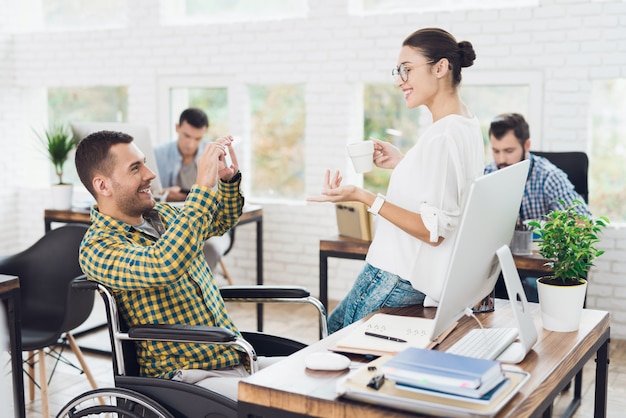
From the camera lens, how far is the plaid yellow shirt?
6.64ft

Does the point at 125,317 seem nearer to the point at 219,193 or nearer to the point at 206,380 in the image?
the point at 206,380

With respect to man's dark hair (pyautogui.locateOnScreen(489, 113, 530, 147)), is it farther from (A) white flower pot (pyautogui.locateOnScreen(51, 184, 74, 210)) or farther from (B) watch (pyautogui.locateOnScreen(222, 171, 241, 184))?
(A) white flower pot (pyautogui.locateOnScreen(51, 184, 74, 210))

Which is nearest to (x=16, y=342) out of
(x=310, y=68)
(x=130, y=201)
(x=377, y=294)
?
(x=130, y=201)

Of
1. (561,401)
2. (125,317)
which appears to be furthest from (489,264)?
(561,401)

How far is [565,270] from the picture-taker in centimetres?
202

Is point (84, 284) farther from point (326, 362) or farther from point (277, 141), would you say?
point (277, 141)

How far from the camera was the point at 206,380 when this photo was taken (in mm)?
2068

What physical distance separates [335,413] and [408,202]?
78cm

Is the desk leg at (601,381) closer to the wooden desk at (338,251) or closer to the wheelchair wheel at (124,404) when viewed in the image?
the wheelchair wheel at (124,404)

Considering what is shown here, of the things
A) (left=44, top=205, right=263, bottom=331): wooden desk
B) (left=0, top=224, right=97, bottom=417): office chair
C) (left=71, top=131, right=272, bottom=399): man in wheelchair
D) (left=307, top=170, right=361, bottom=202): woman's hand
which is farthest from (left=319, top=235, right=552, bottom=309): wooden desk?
(left=307, top=170, right=361, bottom=202): woman's hand

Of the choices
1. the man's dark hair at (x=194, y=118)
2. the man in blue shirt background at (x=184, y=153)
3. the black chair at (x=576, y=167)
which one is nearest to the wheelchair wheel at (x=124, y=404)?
the black chair at (x=576, y=167)

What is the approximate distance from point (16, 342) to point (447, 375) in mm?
1702

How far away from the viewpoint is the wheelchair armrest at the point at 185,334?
78.2 inches

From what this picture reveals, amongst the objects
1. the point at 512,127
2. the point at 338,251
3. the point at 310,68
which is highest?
the point at 310,68
